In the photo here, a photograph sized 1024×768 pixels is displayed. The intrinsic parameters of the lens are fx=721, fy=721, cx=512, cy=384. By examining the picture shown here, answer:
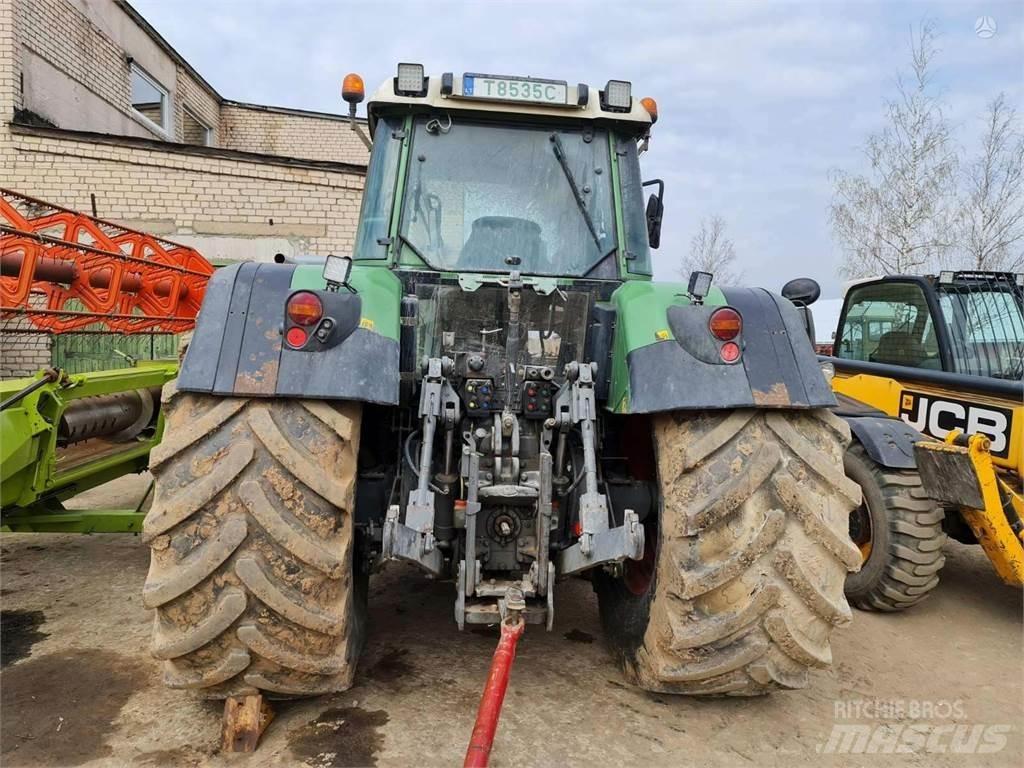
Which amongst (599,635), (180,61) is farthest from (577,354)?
(180,61)

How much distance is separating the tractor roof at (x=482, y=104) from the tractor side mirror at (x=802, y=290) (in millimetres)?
1070

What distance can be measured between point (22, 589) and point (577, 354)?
344 centimetres

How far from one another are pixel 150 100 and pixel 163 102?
239mm

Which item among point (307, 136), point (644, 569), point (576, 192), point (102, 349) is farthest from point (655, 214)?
point (307, 136)

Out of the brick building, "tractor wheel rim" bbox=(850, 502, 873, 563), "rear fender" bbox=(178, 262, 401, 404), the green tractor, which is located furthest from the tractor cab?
the brick building

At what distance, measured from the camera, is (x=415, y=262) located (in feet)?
10.9

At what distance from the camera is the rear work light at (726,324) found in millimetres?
2557

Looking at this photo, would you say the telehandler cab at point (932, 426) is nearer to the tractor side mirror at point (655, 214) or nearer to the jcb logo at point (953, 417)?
the jcb logo at point (953, 417)

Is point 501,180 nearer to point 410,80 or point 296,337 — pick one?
point 410,80

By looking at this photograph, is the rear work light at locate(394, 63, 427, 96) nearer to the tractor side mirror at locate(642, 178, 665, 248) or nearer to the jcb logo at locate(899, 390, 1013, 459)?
the tractor side mirror at locate(642, 178, 665, 248)

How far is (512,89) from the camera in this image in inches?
134

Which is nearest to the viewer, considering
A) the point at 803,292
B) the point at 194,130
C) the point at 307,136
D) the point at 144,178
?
the point at 803,292

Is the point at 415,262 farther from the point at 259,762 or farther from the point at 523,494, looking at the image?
the point at 259,762

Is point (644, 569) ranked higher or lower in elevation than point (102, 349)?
lower
